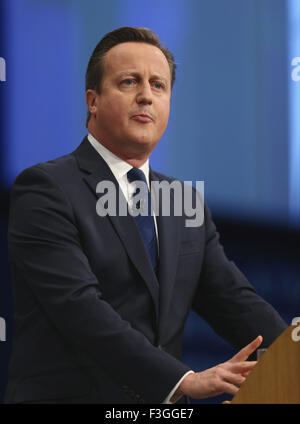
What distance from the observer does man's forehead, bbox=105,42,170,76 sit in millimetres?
2295

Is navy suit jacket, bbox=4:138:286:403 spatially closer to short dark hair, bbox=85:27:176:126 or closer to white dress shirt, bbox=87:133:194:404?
white dress shirt, bbox=87:133:194:404

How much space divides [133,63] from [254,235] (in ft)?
3.00

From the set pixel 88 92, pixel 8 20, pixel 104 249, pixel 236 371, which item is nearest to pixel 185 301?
pixel 104 249

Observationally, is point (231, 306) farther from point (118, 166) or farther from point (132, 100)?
point (132, 100)

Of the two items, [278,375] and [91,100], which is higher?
[91,100]

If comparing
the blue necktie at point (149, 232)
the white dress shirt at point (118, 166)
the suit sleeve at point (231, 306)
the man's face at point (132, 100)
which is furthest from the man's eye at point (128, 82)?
the suit sleeve at point (231, 306)

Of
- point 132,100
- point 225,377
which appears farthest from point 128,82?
point 225,377

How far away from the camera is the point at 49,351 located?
2.06m

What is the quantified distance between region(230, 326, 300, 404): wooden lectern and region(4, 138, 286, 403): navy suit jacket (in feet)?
1.04

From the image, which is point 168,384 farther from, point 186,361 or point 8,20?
point 8,20

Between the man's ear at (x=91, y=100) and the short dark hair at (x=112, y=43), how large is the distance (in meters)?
0.02

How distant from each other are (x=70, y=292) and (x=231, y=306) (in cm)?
60

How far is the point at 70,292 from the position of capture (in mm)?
1948

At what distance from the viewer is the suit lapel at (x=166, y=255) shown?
2141 mm
